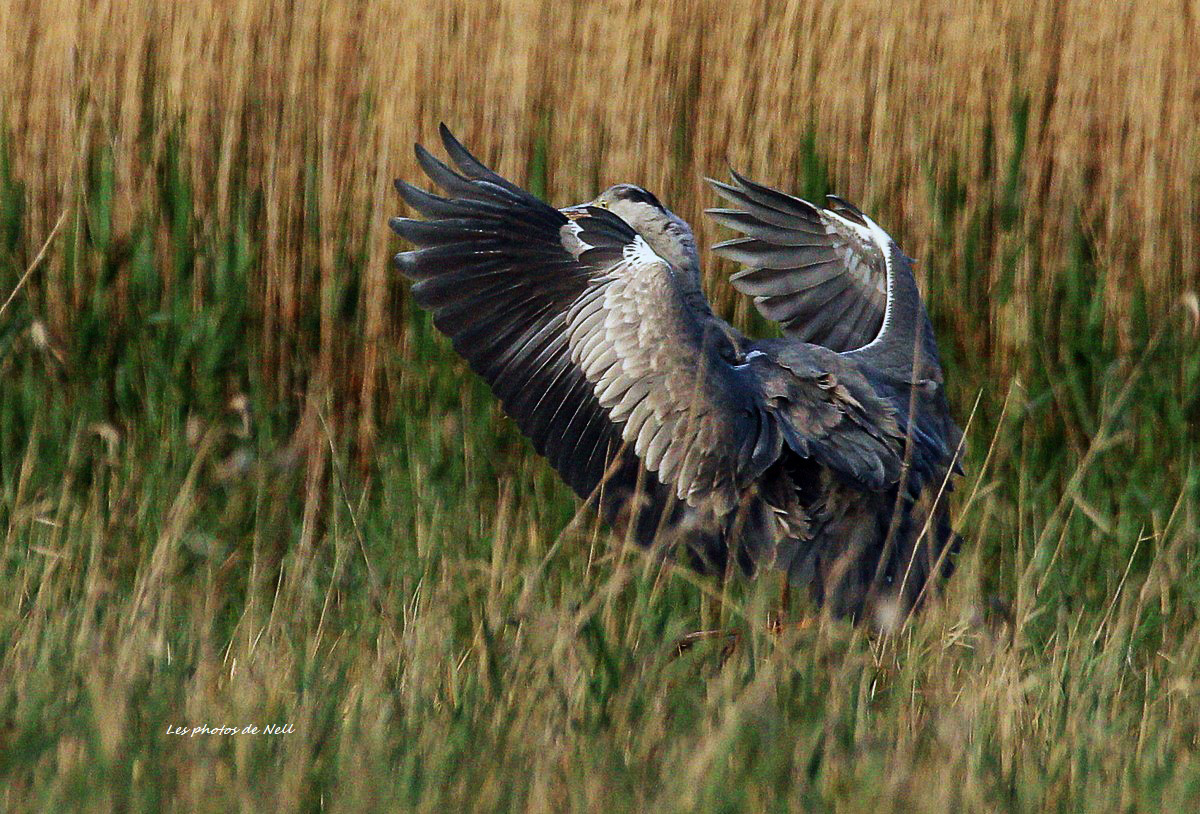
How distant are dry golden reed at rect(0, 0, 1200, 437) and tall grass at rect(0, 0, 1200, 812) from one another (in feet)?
0.04

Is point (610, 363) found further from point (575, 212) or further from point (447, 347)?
point (447, 347)

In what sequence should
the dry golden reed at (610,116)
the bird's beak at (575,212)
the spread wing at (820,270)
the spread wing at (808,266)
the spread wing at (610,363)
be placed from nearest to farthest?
the spread wing at (610,363) → the bird's beak at (575,212) → the spread wing at (820,270) → the spread wing at (808,266) → the dry golden reed at (610,116)

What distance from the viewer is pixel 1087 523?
455 centimetres

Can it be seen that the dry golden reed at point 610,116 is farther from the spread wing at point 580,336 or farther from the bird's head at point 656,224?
the spread wing at point 580,336

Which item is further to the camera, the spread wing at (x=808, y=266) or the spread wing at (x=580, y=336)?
the spread wing at (x=808, y=266)

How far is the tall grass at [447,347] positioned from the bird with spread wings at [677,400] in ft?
0.67

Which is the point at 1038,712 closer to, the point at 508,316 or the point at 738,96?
the point at 508,316

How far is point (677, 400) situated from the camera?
3771 mm

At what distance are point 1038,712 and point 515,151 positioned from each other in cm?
276

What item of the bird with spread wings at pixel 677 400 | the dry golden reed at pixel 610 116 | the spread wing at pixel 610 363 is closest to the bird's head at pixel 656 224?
the bird with spread wings at pixel 677 400

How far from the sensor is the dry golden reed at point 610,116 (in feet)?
16.1

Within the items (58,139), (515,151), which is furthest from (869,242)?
(58,139)

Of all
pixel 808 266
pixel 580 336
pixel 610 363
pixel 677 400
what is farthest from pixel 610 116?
pixel 677 400

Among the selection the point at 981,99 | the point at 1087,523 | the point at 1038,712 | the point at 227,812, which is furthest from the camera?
the point at 981,99
